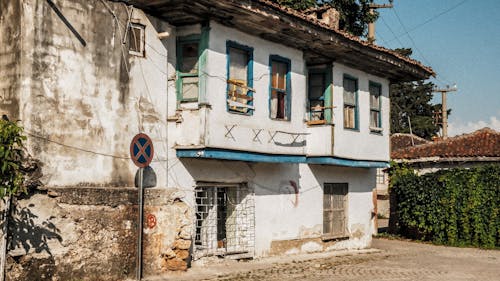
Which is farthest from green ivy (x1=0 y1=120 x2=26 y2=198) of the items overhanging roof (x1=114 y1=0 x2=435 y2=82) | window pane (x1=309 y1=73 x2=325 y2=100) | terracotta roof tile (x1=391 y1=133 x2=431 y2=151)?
terracotta roof tile (x1=391 y1=133 x2=431 y2=151)

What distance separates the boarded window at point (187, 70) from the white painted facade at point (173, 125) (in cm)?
16

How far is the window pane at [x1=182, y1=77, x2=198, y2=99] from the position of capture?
1385cm

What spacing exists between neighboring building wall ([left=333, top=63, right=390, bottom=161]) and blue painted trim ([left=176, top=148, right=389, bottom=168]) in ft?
0.67

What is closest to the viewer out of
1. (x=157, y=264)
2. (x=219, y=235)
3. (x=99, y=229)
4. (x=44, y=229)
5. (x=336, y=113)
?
(x=44, y=229)

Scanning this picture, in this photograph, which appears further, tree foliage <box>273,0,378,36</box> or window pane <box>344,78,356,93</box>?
tree foliage <box>273,0,378,36</box>

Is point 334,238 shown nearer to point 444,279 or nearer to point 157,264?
point 444,279

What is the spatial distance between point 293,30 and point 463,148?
15.7 meters

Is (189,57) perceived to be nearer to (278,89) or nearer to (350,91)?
(278,89)

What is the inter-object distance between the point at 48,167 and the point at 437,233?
15.0 m

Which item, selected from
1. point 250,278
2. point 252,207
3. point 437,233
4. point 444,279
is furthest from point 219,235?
point 437,233

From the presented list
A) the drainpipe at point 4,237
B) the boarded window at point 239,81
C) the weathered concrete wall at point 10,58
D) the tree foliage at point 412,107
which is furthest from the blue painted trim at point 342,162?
the tree foliage at point 412,107

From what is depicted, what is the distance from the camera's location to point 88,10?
Result: 11.9 meters

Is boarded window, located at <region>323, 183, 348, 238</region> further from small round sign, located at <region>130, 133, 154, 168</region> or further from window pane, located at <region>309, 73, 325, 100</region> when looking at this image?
small round sign, located at <region>130, 133, 154, 168</region>

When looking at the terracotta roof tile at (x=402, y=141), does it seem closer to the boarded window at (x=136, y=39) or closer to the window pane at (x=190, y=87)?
the window pane at (x=190, y=87)
